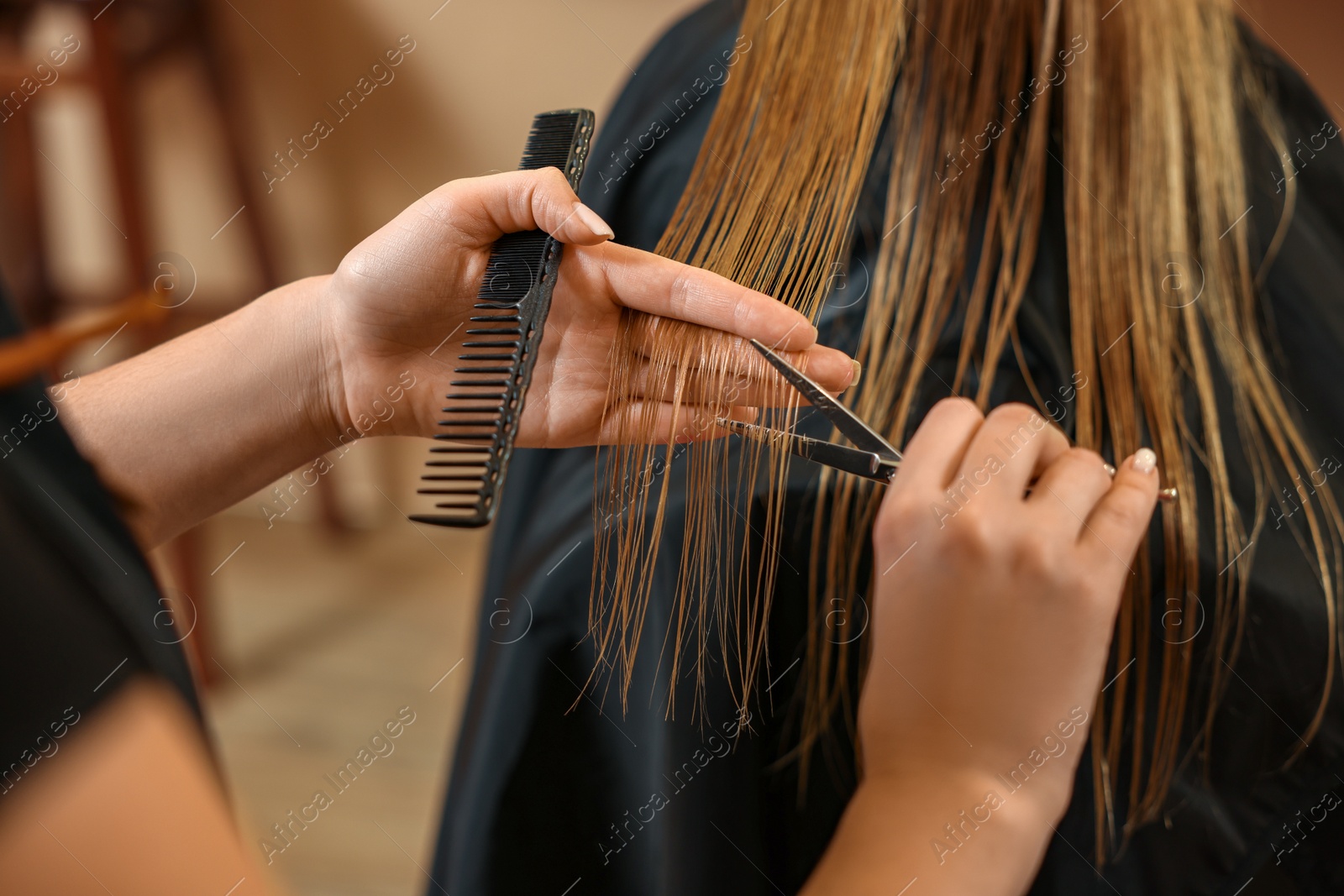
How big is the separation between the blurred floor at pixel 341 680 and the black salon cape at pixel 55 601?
2.91 ft

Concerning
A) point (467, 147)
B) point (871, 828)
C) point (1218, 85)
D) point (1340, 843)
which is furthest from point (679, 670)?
point (467, 147)

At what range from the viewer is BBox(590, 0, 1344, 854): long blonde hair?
0.50 meters

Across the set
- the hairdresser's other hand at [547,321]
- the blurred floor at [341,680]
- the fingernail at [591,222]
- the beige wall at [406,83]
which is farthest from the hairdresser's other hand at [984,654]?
the blurred floor at [341,680]

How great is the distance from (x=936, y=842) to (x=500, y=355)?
0.34 meters

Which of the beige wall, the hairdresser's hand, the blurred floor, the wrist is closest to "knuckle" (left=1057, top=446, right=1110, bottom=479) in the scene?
the hairdresser's hand

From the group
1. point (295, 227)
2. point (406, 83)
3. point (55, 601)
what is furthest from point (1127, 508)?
point (295, 227)

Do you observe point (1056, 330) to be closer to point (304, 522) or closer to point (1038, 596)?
point (1038, 596)

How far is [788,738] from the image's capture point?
555mm

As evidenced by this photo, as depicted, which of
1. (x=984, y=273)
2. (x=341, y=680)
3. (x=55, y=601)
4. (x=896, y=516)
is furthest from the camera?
(x=341, y=680)

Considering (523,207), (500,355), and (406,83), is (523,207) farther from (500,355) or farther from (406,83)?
(406,83)

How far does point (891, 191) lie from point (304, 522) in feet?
4.86

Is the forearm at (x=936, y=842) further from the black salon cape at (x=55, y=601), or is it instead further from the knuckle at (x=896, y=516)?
the black salon cape at (x=55, y=601)

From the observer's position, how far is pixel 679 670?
512mm

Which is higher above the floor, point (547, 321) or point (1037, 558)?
point (547, 321)
